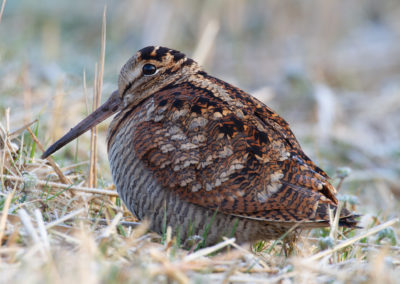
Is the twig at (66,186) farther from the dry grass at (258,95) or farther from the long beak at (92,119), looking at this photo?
the long beak at (92,119)

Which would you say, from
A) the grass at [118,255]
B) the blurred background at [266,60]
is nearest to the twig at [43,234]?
the grass at [118,255]

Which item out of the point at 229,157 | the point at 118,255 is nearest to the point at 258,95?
the point at 229,157

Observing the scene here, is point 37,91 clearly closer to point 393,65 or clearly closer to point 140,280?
point 140,280

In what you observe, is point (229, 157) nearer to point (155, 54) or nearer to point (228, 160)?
point (228, 160)

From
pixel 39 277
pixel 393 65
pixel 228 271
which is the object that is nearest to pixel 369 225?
pixel 228 271

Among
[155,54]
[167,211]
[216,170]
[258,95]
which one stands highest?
[258,95]

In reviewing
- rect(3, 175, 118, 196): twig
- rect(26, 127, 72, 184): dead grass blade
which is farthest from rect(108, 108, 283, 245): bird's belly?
rect(26, 127, 72, 184): dead grass blade

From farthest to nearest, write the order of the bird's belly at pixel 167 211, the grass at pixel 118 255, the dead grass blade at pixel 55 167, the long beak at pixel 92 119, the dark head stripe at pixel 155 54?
the long beak at pixel 92 119, the dark head stripe at pixel 155 54, the dead grass blade at pixel 55 167, the bird's belly at pixel 167 211, the grass at pixel 118 255
